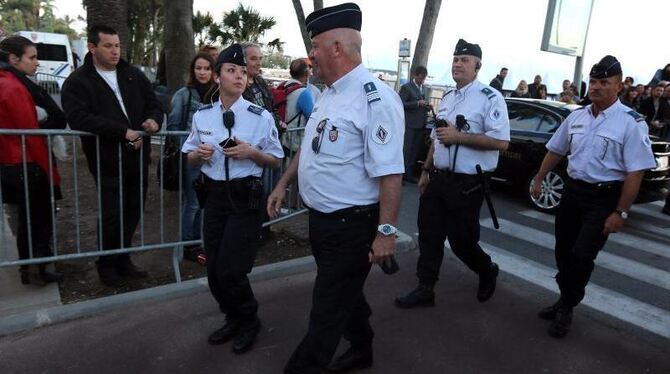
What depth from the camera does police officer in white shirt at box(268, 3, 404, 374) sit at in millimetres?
2346

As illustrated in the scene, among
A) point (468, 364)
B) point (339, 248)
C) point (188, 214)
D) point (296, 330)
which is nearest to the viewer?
point (339, 248)

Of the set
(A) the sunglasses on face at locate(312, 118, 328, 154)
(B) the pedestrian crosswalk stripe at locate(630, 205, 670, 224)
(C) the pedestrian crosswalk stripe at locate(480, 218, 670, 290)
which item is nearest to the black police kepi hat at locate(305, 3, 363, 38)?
(A) the sunglasses on face at locate(312, 118, 328, 154)

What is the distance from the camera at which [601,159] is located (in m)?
3.37

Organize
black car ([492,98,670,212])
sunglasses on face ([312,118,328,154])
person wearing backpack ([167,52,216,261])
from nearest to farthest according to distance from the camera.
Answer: sunglasses on face ([312,118,328,154]), person wearing backpack ([167,52,216,261]), black car ([492,98,670,212])

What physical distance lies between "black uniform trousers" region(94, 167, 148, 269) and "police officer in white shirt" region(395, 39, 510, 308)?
219 cm

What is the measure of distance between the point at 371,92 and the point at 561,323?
2.37 m

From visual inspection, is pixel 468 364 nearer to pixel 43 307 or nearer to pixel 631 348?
pixel 631 348

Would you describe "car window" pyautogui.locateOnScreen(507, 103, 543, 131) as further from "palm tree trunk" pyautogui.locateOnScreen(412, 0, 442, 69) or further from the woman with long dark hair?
the woman with long dark hair

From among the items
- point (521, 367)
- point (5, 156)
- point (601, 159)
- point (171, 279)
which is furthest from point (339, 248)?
point (5, 156)

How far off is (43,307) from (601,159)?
3.95 meters

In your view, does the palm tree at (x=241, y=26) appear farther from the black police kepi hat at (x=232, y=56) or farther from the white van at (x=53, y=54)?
the black police kepi hat at (x=232, y=56)

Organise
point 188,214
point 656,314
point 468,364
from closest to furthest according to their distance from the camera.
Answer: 1. point 468,364
2. point 656,314
3. point 188,214

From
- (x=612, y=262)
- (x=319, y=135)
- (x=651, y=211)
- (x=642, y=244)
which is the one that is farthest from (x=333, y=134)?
(x=651, y=211)

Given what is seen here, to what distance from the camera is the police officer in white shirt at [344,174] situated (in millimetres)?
2346
